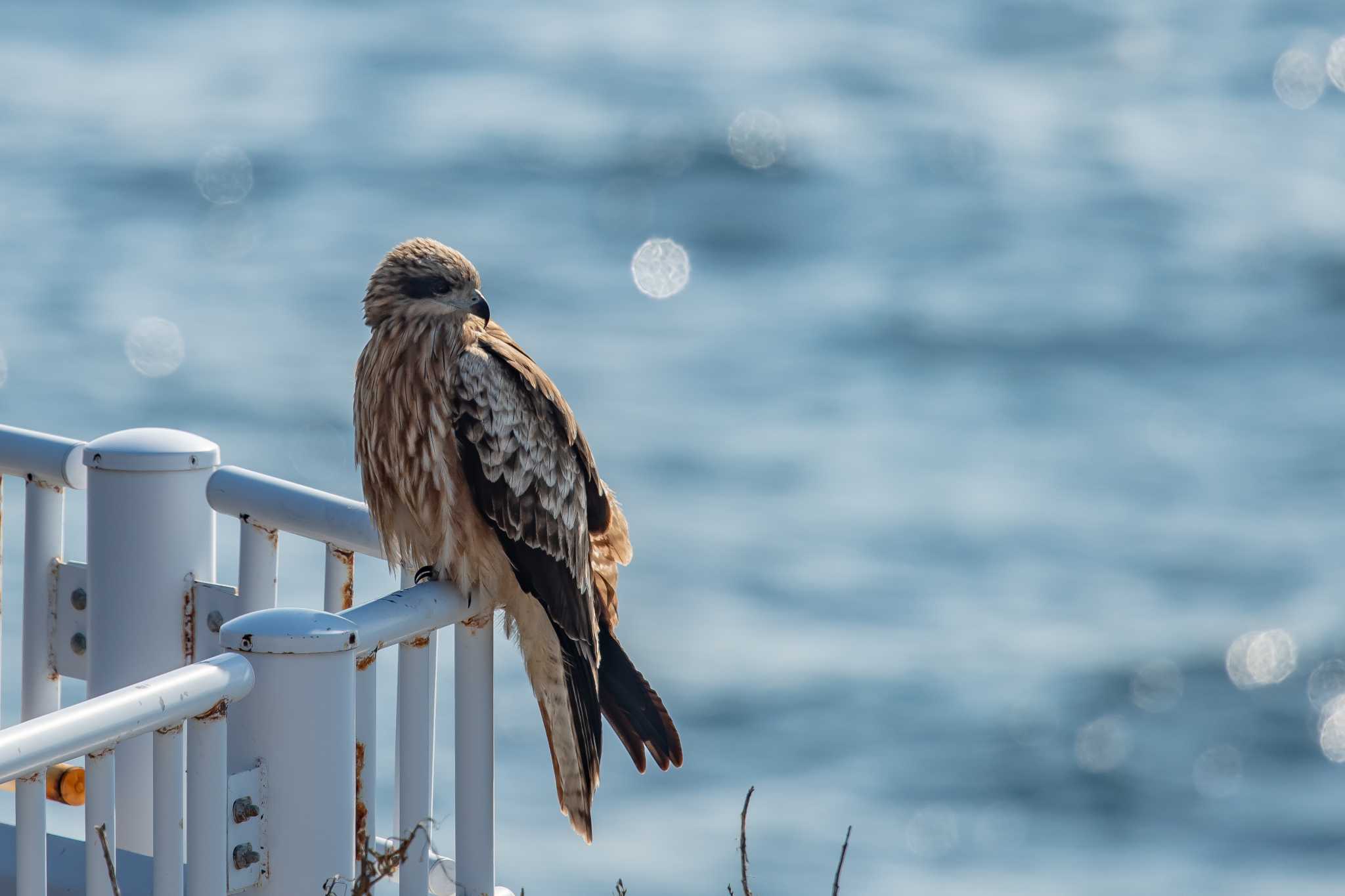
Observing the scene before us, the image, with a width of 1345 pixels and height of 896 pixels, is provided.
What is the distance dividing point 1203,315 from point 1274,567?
4.53 metres

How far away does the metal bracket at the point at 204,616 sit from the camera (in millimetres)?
3656

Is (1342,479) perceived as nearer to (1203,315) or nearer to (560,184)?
(1203,315)

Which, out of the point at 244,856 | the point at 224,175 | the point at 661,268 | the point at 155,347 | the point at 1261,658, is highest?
the point at 224,175

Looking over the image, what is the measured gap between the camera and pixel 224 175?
944 inches

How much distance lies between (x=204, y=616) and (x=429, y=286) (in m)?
1.05

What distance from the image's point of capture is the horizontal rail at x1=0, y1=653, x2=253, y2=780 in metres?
2.27

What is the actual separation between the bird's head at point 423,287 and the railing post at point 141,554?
81cm

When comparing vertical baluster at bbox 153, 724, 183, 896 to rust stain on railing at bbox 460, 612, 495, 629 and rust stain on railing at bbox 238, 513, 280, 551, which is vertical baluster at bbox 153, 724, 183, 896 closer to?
rust stain on railing at bbox 460, 612, 495, 629

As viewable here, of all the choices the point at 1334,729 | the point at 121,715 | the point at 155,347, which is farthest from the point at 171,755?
the point at 155,347

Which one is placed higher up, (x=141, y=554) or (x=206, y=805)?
(x=141, y=554)

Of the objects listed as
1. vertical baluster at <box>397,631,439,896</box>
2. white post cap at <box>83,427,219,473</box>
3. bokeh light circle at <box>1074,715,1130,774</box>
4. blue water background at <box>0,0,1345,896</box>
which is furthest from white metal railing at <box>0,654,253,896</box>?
bokeh light circle at <box>1074,715,1130,774</box>

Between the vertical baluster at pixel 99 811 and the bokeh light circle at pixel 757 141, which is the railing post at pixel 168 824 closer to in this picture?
the vertical baluster at pixel 99 811

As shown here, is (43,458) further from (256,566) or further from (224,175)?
(224,175)

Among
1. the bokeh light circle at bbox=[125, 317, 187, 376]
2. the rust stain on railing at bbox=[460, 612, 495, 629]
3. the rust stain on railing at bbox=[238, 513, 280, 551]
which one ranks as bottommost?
the rust stain on railing at bbox=[460, 612, 495, 629]
